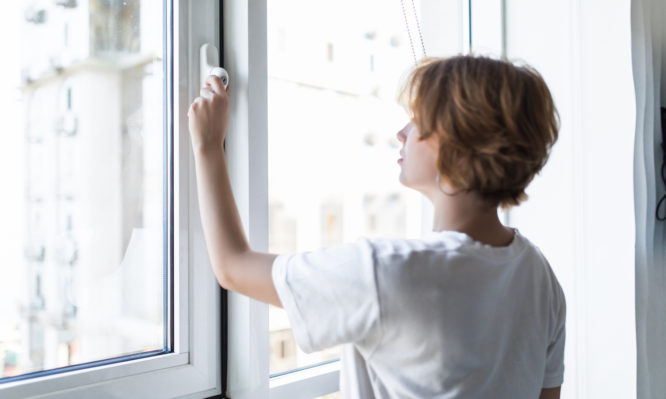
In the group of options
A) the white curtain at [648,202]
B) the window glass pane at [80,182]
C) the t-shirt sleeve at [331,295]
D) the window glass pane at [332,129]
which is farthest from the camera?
the white curtain at [648,202]

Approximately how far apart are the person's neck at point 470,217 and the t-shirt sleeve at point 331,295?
170 mm

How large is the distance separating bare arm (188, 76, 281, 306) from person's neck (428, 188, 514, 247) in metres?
0.26

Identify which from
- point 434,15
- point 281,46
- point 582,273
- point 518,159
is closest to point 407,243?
point 518,159

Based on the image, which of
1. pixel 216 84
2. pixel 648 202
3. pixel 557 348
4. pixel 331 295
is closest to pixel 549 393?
pixel 557 348

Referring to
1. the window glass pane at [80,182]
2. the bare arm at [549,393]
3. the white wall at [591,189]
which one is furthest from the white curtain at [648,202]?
the window glass pane at [80,182]

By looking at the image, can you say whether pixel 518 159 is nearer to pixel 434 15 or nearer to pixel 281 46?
pixel 281 46

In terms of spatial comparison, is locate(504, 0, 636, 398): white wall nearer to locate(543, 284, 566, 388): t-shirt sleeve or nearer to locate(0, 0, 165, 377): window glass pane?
locate(543, 284, 566, 388): t-shirt sleeve

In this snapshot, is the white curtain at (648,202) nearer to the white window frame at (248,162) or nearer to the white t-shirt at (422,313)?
the white t-shirt at (422,313)

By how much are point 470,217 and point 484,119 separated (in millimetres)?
146

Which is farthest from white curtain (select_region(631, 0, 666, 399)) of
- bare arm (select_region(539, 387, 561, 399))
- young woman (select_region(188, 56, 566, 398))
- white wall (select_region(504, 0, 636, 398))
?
young woman (select_region(188, 56, 566, 398))

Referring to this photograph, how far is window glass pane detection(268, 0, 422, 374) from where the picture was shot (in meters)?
1.03

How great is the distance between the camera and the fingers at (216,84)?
2.75ft

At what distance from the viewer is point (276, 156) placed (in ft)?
3.37

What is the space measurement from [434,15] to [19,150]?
1036mm
